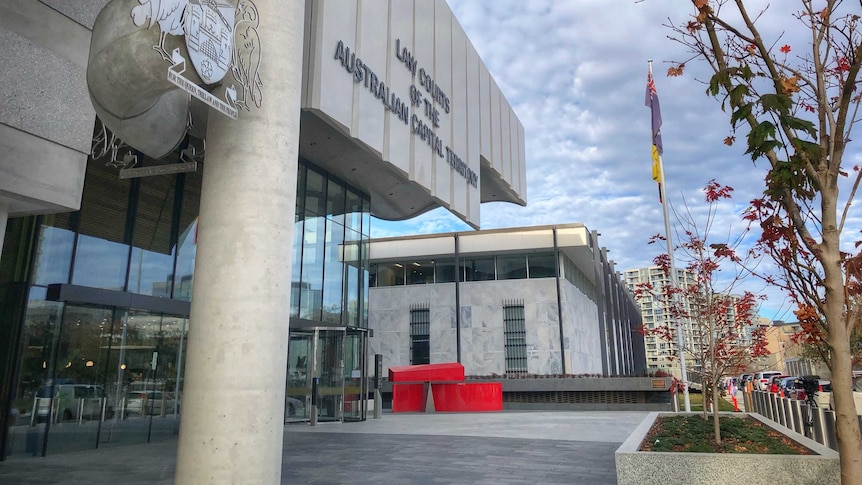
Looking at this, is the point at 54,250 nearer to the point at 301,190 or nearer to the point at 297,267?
the point at 297,267

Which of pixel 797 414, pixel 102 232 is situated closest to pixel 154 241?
pixel 102 232

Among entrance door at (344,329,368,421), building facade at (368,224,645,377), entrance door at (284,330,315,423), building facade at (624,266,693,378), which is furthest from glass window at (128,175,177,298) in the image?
building facade at (368,224,645,377)

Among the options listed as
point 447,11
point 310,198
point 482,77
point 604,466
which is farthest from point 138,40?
point 482,77

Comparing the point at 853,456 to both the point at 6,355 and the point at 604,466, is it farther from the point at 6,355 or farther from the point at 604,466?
the point at 6,355

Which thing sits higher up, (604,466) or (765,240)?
(765,240)

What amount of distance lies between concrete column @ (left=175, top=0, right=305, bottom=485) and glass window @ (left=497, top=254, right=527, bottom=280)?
110ft

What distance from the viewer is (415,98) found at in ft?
63.0

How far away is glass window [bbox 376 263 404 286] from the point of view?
139 ft

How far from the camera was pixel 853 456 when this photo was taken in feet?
16.3

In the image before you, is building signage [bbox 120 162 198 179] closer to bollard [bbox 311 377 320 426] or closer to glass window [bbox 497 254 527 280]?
bollard [bbox 311 377 320 426]

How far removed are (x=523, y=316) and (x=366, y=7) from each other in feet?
86.6

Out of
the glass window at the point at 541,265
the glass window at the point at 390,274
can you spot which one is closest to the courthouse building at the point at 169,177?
the glass window at the point at 541,265

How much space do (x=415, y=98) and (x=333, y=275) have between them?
691cm

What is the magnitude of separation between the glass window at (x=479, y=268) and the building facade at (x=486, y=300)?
69 mm
